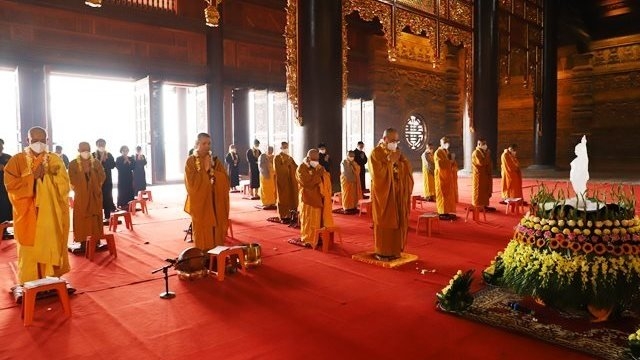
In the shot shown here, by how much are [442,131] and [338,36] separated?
13337mm

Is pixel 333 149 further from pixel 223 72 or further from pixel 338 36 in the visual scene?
pixel 223 72

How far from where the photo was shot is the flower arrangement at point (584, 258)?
3605 millimetres

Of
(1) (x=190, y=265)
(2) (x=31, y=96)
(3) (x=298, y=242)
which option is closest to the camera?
(1) (x=190, y=265)

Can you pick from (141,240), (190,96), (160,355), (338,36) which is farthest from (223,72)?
→ (160,355)

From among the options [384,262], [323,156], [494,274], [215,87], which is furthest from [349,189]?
[215,87]

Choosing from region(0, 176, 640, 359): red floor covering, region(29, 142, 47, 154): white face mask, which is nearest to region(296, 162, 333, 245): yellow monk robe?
region(0, 176, 640, 359): red floor covering

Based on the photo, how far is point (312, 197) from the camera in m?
6.89

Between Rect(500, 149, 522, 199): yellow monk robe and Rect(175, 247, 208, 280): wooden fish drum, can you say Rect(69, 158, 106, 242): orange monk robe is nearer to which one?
Rect(175, 247, 208, 280): wooden fish drum

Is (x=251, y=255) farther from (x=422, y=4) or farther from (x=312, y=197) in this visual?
(x=422, y=4)

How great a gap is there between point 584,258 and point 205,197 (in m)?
3.93

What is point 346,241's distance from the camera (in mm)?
7281

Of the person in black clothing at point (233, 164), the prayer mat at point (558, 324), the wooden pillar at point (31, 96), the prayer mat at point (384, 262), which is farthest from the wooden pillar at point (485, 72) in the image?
the wooden pillar at point (31, 96)

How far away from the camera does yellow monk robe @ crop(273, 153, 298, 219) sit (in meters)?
9.35

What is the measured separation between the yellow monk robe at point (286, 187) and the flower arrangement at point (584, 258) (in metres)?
5.90
